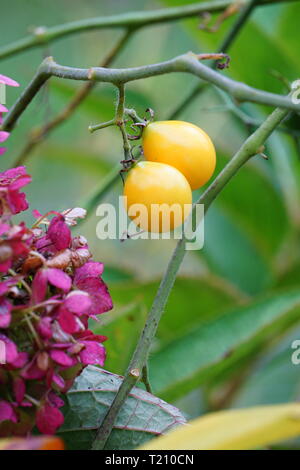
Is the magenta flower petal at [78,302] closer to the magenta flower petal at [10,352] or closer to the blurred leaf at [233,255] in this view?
the magenta flower petal at [10,352]

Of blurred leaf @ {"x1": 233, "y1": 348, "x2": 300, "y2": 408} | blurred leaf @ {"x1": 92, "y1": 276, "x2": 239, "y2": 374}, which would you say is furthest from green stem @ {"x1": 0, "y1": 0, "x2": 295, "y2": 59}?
blurred leaf @ {"x1": 233, "y1": 348, "x2": 300, "y2": 408}

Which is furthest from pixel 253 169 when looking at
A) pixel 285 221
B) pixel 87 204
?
pixel 87 204

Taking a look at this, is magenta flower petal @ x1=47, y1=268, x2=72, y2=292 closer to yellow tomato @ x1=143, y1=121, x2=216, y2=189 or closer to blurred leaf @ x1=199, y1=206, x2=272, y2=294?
yellow tomato @ x1=143, y1=121, x2=216, y2=189

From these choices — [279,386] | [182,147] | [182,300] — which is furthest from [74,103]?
[279,386]

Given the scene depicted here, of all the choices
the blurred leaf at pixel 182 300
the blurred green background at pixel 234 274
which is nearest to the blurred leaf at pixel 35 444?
the blurred green background at pixel 234 274

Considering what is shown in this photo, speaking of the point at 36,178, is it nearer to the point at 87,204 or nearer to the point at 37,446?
the point at 87,204

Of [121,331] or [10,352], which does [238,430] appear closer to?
[10,352]
